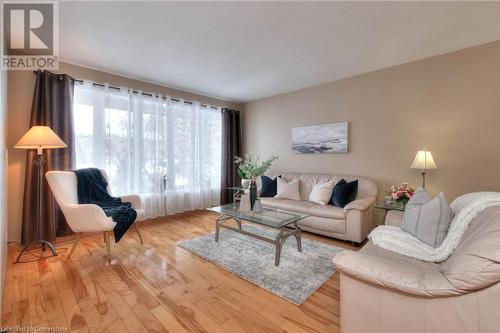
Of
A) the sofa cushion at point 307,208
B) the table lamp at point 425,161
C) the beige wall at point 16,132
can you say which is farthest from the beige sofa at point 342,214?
the beige wall at point 16,132

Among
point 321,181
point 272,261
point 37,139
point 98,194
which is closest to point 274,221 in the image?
point 272,261

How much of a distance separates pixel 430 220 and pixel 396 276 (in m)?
0.87

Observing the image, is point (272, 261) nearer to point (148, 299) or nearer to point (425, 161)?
point (148, 299)

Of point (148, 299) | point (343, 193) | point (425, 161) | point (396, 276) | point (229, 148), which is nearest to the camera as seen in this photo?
point (396, 276)

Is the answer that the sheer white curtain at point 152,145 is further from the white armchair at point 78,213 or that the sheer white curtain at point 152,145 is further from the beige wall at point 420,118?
the beige wall at point 420,118

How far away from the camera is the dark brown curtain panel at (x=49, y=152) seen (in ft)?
9.02

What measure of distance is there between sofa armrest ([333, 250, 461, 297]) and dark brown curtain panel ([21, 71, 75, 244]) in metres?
3.42

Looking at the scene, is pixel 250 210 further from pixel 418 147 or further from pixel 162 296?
pixel 418 147

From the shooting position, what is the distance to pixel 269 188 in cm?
409

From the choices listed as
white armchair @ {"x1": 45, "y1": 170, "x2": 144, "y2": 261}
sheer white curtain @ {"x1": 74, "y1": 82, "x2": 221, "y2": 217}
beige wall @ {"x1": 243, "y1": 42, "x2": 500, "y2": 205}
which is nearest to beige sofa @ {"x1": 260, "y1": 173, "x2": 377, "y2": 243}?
beige wall @ {"x1": 243, "y1": 42, "x2": 500, "y2": 205}

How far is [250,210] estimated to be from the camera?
2.88m

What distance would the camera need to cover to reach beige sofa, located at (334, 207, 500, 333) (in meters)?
0.93

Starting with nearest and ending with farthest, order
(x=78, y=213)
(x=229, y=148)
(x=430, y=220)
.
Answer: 1. (x=430, y=220)
2. (x=78, y=213)
3. (x=229, y=148)

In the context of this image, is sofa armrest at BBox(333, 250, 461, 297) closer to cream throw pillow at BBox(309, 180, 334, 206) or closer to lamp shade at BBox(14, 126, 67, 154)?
cream throw pillow at BBox(309, 180, 334, 206)
